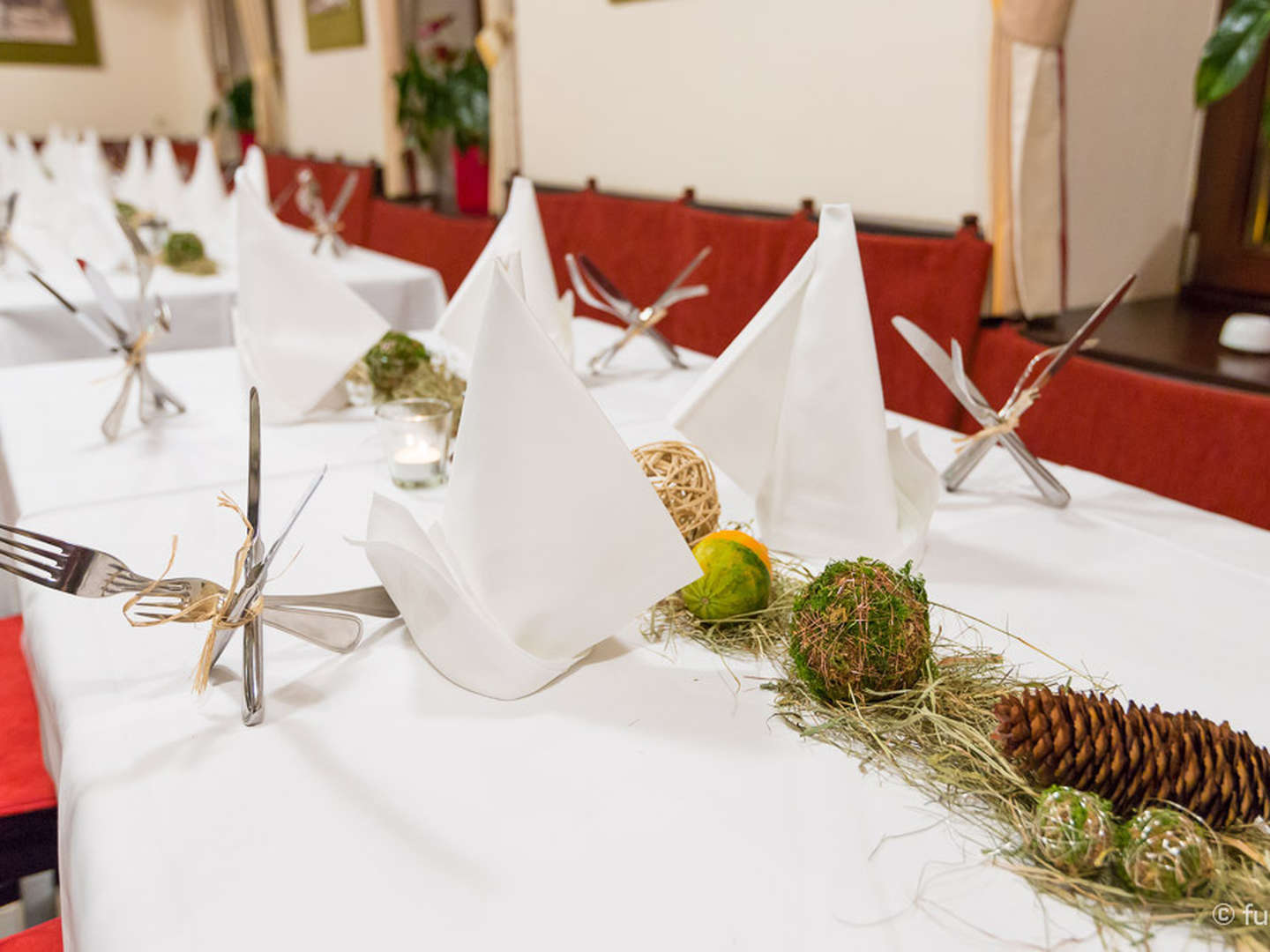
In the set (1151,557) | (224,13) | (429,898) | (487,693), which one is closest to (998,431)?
(1151,557)

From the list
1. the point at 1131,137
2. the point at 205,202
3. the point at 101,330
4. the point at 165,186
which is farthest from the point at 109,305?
the point at 165,186

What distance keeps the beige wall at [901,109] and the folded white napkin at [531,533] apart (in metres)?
1.66

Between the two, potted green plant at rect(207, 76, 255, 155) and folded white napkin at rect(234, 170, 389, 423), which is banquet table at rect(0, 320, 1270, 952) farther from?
potted green plant at rect(207, 76, 255, 155)

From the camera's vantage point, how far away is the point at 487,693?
737 mm

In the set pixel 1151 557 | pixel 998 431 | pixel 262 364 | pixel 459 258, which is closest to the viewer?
pixel 1151 557

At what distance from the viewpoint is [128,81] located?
7.78 metres

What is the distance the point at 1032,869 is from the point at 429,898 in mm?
330

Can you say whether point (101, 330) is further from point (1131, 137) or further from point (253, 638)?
point (1131, 137)

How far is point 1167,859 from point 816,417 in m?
0.50

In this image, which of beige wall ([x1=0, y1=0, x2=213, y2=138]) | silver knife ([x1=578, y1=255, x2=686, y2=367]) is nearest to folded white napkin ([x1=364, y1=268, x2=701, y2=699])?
silver knife ([x1=578, y1=255, x2=686, y2=367])

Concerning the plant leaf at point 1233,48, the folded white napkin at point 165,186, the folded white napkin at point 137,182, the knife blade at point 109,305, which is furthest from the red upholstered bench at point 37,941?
the folded white napkin at point 137,182

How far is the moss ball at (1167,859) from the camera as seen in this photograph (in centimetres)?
51

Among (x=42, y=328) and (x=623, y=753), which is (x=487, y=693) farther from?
Answer: (x=42, y=328)

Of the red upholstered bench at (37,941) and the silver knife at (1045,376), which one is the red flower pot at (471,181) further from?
the red upholstered bench at (37,941)
